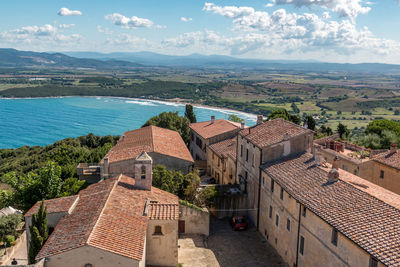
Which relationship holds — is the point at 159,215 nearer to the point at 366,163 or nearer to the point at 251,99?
the point at 366,163

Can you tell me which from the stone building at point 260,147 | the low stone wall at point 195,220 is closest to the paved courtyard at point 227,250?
the low stone wall at point 195,220

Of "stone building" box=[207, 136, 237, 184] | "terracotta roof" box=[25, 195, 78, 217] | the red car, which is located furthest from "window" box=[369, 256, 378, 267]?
"stone building" box=[207, 136, 237, 184]

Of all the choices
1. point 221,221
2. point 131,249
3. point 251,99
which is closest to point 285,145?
point 221,221

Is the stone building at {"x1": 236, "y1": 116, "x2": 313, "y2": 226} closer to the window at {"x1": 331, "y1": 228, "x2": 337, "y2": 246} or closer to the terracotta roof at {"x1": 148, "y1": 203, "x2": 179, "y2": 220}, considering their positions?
the terracotta roof at {"x1": 148, "y1": 203, "x2": 179, "y2": 220}

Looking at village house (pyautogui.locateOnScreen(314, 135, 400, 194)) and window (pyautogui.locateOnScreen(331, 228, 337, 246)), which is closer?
window (pyautogui.locateOnScreen(331, 228, 337, 246))

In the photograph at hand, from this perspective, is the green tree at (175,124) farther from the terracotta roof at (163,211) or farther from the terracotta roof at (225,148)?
the terracotta roof at (163,211)

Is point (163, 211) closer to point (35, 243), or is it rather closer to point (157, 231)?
point (157, 231)
